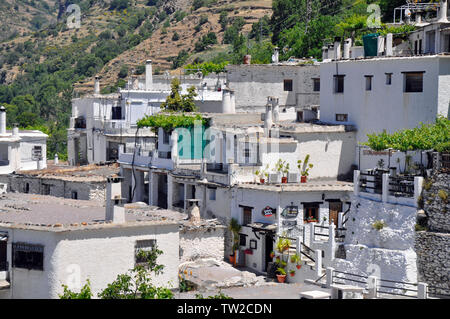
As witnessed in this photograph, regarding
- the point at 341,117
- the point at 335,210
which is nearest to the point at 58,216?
the point at 335,210

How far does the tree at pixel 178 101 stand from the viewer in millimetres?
60438

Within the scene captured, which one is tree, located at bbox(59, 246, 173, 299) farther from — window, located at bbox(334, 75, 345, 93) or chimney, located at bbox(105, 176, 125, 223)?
window, located at bbox(334, 75, 345, 93)

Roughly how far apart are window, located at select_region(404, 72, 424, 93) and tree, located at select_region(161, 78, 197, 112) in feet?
60.5

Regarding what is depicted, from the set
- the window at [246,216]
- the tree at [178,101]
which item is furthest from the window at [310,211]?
the tree at [178,101]

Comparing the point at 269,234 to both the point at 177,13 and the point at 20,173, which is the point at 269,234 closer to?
the point at 20,173

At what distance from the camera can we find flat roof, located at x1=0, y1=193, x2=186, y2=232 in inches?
1341

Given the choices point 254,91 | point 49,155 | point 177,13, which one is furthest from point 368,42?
point 177,13

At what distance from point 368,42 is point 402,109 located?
6817 mm

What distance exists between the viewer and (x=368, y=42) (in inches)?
2007

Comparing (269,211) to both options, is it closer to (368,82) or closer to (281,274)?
(281,274)

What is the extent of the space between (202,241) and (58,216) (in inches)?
318

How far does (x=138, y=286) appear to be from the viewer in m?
33.7

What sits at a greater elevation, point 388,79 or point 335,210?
point 388,79

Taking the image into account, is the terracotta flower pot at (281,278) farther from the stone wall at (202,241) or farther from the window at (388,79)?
the window at (388,79)
